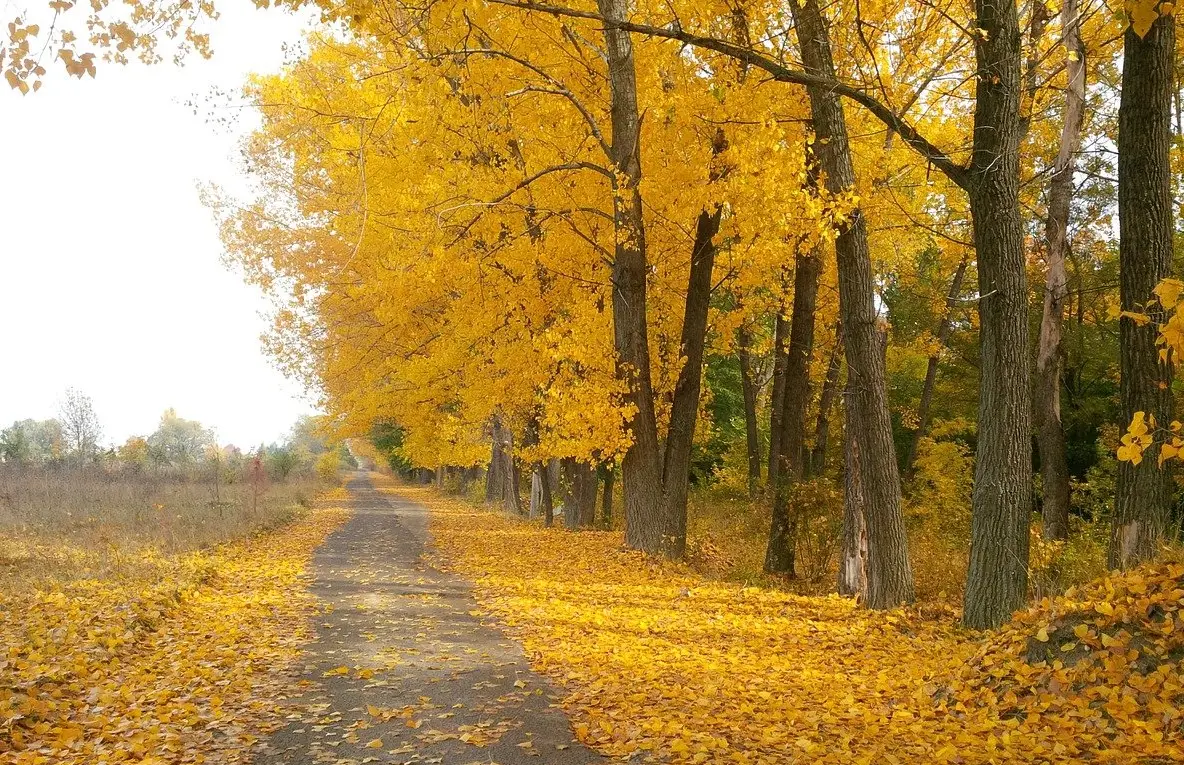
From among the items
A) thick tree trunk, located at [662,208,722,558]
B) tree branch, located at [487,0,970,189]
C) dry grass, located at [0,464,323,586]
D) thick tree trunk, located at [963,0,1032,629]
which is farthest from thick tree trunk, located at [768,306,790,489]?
dry grass, located at [0,464,323,586]

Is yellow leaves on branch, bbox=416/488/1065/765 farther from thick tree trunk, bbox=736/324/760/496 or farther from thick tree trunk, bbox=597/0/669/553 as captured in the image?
thick tree trunk, bbox=736/324/760/496

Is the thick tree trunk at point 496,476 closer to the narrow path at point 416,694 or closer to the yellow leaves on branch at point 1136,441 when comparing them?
the narrow path at point 416,694

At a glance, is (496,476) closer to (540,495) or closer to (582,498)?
(540,495)

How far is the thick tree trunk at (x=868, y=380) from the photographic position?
8656 millimetres

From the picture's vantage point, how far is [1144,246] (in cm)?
654

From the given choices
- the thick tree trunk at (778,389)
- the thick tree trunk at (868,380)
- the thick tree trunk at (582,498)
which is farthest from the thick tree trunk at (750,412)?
the thick tree trunk at (868,380)

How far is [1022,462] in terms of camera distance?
7.11 metres

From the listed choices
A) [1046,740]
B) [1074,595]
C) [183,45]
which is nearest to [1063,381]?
[1074,595]

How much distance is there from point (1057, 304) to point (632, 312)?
568 centimetres

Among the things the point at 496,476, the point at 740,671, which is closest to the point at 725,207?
the point at 740,671

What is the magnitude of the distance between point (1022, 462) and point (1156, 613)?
6.66ft

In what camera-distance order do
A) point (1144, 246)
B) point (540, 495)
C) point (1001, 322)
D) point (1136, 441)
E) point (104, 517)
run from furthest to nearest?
1. point (540, 495)
2. point (104, 517)
3. point (1001, 322)
4. point (1144, 246)
5. point (1136, 441)

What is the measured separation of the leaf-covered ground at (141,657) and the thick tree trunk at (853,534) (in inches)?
231

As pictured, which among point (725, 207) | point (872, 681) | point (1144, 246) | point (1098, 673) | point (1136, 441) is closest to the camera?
point (1136, 441)
